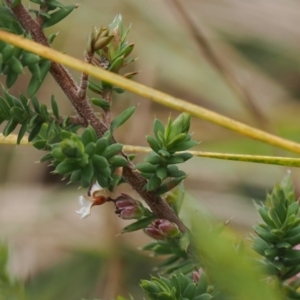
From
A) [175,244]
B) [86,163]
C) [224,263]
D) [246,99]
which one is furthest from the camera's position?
[246,99]

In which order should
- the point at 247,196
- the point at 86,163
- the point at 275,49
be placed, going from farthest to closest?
the point at 275,49, the point at 247,196, the point at 86,163

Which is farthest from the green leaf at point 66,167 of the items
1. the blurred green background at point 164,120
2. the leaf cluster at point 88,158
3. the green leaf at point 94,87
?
the blurred green background at point 164,120

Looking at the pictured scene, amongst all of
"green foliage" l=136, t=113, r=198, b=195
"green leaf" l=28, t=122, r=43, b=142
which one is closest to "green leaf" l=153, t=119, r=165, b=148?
"green foliage" l=136, t=113, r=198, b=195

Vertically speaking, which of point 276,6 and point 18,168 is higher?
point 276,6

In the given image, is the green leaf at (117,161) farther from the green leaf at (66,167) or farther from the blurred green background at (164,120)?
the blurred green background at (164,120)

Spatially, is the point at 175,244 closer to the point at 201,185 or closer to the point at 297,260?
the point at 297,260

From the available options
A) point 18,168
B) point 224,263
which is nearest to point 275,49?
point 18,168

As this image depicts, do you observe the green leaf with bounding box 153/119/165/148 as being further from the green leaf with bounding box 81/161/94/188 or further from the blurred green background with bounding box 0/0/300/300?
the blurred green background with bounding box 0/0/300/300

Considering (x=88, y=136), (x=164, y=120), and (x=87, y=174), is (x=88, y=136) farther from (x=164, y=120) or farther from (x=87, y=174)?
(x=164, y=120)
